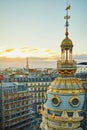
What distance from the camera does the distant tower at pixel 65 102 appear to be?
1054 inches

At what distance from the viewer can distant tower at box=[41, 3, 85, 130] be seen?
26.8 meters

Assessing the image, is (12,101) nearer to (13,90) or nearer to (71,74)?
(13,90)

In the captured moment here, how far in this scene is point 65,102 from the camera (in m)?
27.0

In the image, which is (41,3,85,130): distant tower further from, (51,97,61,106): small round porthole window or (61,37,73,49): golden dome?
(61,37,73,49): golden dome

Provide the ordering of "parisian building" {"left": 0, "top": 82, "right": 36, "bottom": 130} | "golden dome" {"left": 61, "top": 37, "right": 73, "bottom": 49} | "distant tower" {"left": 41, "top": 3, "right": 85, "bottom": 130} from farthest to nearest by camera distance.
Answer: "parisian building" {"left": 0, "top": 82, "right": 36, "bottom": 130} < "golden dome" {"left": 61, "top": 37, "right": 73, "bottom": 49} < "distant tower" {"left": 41, "top": 3, "right": 85, "bottom": 130}

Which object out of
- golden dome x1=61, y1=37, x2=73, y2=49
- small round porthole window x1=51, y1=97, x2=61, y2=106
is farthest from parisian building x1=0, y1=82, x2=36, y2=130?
small round porthole window x1=51, y1=97, x2=61, y2=106

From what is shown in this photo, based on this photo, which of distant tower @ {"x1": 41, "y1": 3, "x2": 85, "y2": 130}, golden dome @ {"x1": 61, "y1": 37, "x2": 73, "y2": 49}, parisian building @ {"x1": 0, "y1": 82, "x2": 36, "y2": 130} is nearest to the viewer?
distant tower @ {"x1": 41, "y1": 3, "x2": 85, "y2": 130}

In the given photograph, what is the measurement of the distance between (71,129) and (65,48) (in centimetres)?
909

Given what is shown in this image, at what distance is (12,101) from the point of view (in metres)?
65.6

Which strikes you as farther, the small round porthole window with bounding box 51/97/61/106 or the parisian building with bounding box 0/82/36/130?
the parisian building with bounding box 0/82/36/130

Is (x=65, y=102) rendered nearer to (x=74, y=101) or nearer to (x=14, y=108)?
(x=74, y=101)

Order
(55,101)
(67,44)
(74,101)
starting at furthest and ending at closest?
(67,44) → (55,101) → (74,101)

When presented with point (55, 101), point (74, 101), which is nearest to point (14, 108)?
point (55, 101)

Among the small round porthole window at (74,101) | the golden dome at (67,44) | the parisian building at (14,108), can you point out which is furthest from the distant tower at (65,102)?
the parisian building at (14,108)
